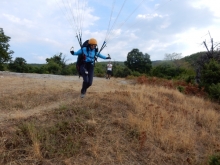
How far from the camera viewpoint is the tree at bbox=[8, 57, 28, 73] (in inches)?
1945

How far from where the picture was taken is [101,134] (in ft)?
18.2

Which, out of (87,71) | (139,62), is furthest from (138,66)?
(87,71)

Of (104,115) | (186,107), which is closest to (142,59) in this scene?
(186,107)

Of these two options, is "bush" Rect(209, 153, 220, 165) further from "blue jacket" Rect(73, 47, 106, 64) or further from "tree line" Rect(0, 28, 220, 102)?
"tree line" Rect(0, 28, 220, 102)

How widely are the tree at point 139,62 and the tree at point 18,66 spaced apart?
22915mm

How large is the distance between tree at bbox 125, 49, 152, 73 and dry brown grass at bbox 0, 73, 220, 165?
115 ft

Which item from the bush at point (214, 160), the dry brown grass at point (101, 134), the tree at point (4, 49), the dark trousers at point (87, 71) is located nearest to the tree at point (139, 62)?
the tree at point (4, 49)

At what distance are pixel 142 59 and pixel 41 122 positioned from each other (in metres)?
38.2

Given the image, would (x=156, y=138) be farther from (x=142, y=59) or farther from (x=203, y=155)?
(x=142, y=59)

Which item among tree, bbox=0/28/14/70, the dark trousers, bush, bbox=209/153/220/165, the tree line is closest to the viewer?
bush, bbox=209/153/220/165

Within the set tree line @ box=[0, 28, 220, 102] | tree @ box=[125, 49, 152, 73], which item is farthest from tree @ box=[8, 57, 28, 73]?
tree @ box=[125, 49, 152, 73]

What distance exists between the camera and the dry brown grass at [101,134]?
469 centimetres

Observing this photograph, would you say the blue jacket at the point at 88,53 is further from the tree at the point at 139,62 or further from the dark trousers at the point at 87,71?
the tree at the point at 139,62

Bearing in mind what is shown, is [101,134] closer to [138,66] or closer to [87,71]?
[87,71]
